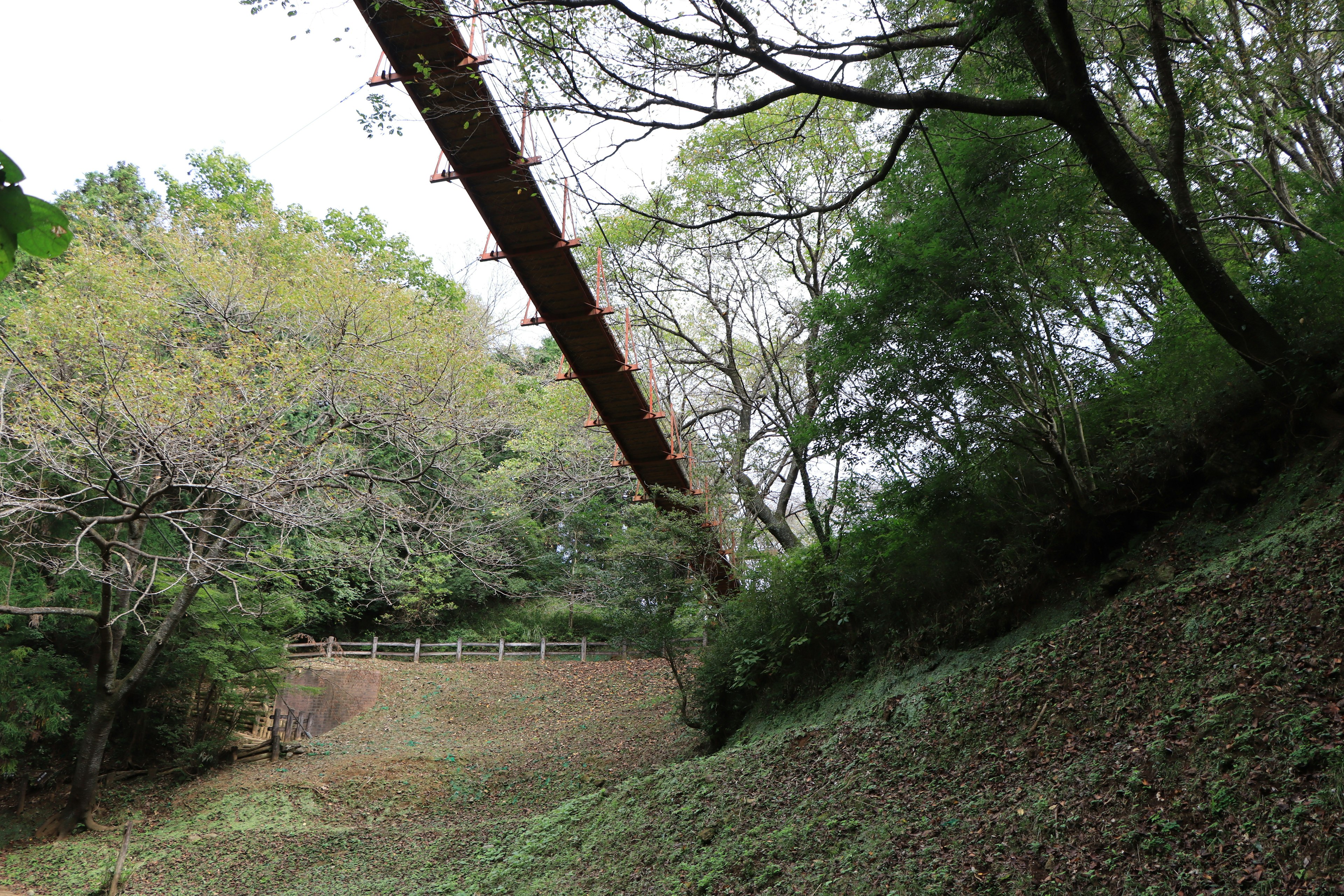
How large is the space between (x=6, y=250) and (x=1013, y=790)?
211 inches

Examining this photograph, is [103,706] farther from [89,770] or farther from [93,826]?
[93,826]

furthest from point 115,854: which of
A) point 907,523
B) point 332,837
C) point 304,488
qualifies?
point 907,523

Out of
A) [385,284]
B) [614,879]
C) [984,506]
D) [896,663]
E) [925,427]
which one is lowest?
[614,879]

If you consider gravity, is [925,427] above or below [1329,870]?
above

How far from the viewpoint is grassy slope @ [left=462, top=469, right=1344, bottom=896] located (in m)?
3.60

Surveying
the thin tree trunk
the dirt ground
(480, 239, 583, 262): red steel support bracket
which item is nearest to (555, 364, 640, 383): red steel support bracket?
(480, 239, 583, 262): red steel support bracket

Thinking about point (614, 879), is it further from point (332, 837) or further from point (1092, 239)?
point (1092, 239)

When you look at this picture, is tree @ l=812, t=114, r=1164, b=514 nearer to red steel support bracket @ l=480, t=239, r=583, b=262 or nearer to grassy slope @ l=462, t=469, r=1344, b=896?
grassy slope @ l=462, t=469, r=1344, b=896

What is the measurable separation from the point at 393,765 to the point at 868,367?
428 inches

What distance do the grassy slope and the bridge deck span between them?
17.7ft

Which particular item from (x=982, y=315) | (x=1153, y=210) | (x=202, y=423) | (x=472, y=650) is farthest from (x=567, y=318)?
(x=472, y=650)

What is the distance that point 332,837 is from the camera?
1036 cm

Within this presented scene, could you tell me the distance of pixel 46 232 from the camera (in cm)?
102

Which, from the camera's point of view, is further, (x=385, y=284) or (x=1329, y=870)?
(x=385, y=284)
